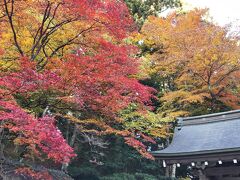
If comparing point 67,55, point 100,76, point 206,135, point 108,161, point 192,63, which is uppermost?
point 192,63

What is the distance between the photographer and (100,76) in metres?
9.70

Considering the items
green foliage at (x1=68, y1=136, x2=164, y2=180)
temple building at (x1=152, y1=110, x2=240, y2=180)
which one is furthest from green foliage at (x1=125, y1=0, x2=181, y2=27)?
temple building at (x1=152, y1=110, x2=240, y2=180)

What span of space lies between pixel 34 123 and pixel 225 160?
478cm

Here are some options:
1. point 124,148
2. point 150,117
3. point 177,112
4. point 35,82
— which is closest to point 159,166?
point 124,148

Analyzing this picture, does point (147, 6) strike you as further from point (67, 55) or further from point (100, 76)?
point (100, 76)

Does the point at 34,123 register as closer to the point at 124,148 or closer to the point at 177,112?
the point at 177,112

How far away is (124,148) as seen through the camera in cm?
1728

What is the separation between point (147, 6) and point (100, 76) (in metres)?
10.5

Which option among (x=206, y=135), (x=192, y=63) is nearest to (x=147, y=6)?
(x=192, y=63)

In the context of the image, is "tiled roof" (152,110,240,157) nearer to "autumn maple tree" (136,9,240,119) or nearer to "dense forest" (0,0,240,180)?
"dense forest" (0,0,240,180)

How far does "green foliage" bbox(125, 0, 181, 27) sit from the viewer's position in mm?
18750

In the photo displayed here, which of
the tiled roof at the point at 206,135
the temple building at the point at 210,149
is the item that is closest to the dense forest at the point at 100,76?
the tiled roof at the point at 206,135

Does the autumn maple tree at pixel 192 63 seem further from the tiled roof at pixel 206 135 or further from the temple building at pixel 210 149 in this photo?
the temple building at pixel 210 149

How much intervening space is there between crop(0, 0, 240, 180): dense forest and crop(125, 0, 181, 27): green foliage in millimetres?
59
